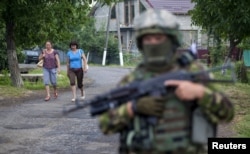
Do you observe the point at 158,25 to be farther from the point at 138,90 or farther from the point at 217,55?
the point at 217,55

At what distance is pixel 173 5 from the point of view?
4503 cm

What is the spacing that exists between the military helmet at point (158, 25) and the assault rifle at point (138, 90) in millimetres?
248

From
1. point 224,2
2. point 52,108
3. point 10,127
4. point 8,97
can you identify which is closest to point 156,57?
point 10,127

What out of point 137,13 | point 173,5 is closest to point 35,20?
point 173,5

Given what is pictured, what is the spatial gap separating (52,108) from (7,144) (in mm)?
4294

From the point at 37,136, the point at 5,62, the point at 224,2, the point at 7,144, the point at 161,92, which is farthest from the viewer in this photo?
the point at 5,62

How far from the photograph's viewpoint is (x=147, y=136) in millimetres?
3133

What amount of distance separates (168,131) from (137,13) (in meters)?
45.2

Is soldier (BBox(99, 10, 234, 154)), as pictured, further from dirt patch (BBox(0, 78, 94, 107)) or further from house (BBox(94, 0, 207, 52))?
house (BBox(94, 0, 207, 52))

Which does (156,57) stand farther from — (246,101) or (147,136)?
(246,101)

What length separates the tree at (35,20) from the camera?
1603cm

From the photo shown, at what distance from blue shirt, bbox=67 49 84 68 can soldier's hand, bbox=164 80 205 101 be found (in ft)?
33.1

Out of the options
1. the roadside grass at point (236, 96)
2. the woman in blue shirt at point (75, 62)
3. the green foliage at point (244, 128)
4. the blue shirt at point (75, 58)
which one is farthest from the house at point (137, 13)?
the green foliage at point (244, 128)

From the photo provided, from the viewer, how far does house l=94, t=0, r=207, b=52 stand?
143ft
